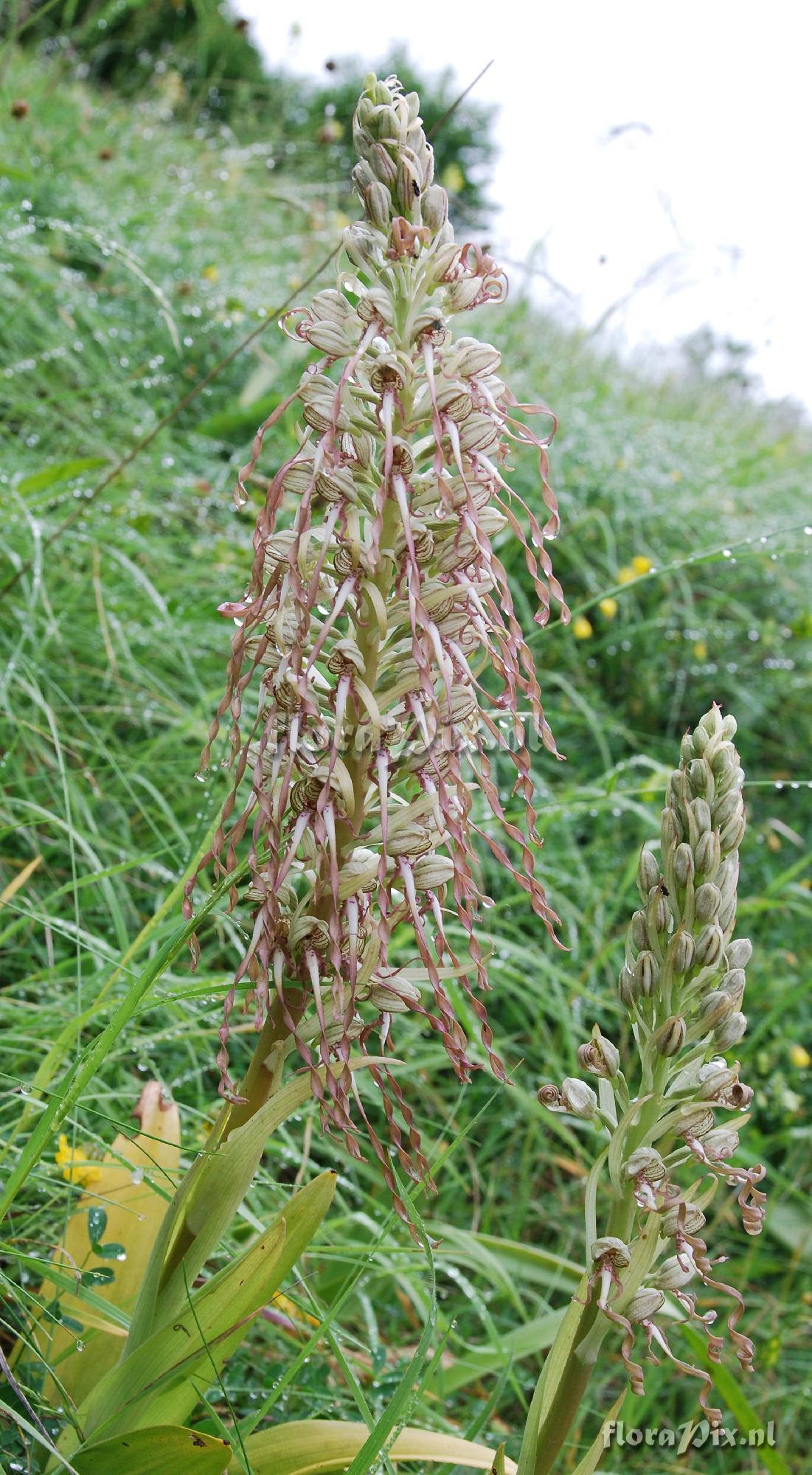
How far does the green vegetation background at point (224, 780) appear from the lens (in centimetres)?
173

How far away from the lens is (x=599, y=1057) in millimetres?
1115

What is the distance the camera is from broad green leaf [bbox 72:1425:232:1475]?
0.96 m

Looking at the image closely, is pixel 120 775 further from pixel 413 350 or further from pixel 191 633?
pixel 413 350

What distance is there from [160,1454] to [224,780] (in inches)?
62.7

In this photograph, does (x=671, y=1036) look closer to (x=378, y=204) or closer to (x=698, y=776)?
(x=698, y=776)

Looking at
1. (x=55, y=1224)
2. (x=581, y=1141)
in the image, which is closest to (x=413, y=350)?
(x=55, y=1224)

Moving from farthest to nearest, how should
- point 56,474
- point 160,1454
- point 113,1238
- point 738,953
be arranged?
point 56,474
point 113,1238
point 738,953
point 160,1454

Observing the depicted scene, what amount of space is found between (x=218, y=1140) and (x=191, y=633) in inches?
69.9

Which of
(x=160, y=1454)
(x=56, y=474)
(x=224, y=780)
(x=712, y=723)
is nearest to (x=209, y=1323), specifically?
(x=160, y=1454)

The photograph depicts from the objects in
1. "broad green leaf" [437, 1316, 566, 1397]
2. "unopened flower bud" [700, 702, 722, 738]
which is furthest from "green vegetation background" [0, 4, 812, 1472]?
"unopened flower bud" [700, 702, 722, 738]

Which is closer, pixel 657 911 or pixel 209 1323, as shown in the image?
pixel 209 1323

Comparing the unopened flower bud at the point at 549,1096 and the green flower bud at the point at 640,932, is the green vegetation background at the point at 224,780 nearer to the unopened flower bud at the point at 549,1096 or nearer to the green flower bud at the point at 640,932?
the unopened flower bud at the point at 549,1096

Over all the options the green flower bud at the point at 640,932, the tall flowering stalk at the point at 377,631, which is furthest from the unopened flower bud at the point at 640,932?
the tall flowering stalk at the point at 377,631
